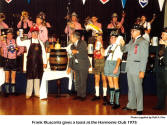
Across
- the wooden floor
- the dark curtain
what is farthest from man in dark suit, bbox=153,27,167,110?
the dark curtain

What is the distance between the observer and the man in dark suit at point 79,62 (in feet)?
17.5

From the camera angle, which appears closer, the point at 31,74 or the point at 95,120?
the point at 95,120

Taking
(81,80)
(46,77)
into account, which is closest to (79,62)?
(81,80)

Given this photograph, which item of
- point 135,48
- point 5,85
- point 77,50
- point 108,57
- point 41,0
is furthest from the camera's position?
point 41,0

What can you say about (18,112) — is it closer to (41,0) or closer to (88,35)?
(88,35)

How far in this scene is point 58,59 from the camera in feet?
17.5

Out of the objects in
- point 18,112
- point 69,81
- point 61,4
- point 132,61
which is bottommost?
point 18,112

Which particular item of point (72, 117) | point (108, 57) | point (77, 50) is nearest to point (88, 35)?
point (77, 50)

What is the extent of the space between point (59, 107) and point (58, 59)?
1069 mm

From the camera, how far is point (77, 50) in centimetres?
533

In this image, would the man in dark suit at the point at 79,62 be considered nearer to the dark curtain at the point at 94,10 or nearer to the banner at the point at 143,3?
the dark curtain at the point at 94,10

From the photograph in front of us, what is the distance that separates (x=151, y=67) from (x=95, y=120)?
11.9 ft

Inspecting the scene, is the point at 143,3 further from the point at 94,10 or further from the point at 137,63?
the point at 137,63

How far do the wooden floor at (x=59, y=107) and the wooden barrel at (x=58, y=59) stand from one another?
0.71m
